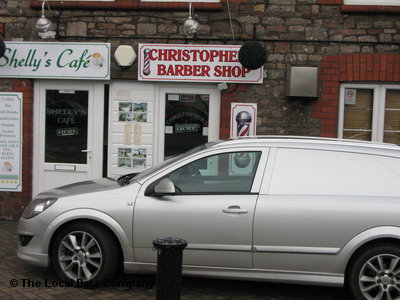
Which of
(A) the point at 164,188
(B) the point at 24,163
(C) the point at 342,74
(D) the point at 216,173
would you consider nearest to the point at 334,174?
(D) the point at 216,173

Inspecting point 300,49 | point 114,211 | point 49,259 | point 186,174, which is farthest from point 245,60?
point 49,259

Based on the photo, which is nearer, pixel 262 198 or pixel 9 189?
pixel 262 198

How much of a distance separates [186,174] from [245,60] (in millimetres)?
3111

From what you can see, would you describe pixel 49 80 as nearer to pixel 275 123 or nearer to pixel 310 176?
pixel 275 123

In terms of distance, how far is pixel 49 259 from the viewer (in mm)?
5461

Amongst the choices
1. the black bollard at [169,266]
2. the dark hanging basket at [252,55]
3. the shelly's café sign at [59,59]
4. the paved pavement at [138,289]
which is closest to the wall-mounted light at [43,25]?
the shelly's café sign at [59,59]

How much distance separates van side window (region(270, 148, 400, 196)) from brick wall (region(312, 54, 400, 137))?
10.2ft

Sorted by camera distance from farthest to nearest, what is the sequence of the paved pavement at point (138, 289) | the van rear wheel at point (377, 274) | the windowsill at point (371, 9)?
the windowsill at point (371, 9) < the paved pavement at point (138, 289) < the van rear wheel at point (377, 274)

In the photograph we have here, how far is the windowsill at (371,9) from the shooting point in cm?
807

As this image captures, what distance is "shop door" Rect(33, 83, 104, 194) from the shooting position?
8703 mm

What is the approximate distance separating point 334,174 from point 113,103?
15.0 ft

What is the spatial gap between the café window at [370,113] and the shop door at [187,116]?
2.07m

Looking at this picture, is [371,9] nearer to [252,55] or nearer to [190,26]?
[252,55]

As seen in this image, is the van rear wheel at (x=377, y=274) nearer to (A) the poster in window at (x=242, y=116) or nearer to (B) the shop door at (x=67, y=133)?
(A) the poster in window at (x=242, y=116)
